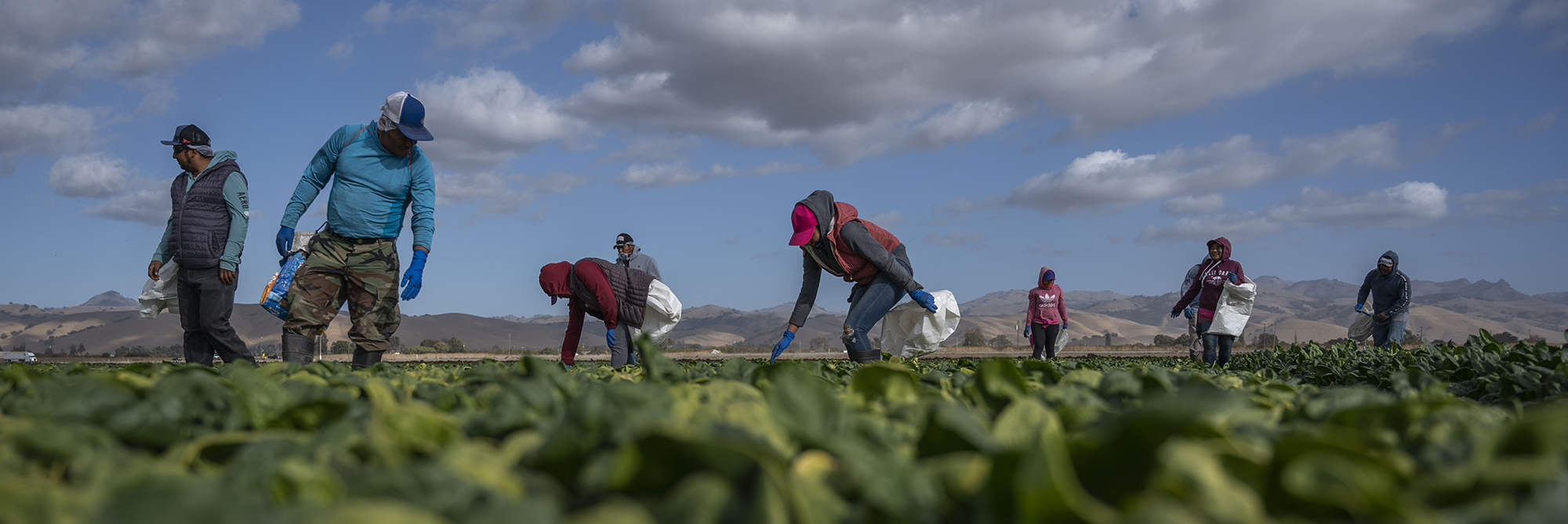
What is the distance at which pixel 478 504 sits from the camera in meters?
0.74

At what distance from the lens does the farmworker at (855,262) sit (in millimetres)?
7047

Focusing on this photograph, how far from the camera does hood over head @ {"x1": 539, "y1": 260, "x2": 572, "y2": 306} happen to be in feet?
28.5

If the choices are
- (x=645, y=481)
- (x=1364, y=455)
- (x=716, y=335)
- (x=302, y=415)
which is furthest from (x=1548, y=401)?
(x=716, y=335)

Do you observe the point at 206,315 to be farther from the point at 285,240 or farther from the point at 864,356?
the point at 864,356

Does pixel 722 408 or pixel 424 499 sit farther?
pixel 722 408

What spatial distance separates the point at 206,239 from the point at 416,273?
5.46 ft

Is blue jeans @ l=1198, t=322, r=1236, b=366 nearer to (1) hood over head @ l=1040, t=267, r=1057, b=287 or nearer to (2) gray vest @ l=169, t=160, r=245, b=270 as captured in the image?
(1) hood over head @ l=1040, t=267, r=1057, b=287

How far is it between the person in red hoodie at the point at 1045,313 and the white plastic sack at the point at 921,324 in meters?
7.20

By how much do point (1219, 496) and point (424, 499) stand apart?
0.69 meters

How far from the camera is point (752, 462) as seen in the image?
731mm

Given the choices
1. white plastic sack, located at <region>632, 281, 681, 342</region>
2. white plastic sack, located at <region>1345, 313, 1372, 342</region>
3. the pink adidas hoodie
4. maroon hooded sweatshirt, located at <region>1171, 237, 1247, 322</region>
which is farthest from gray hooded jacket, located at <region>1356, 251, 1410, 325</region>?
white plastic sack, located at <region>632, 281, 681, 342</region>

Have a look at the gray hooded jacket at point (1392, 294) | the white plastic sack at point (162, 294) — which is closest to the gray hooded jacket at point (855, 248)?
the white plastic sack at point (162, 294)

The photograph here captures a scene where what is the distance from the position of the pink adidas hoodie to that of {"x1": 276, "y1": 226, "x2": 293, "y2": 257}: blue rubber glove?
11.9 m

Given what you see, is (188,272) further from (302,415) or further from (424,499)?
(424,499)
